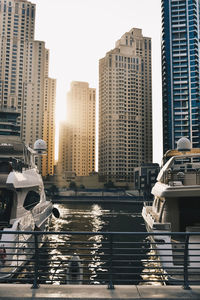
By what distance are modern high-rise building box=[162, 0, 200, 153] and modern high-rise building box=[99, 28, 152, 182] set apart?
43.6 m

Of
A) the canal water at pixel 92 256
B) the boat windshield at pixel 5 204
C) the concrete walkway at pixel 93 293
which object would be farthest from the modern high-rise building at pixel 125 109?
the concrete walkway at pixel 93 293

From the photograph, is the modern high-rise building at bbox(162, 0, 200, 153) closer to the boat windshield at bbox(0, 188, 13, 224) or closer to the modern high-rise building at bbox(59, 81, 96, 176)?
the modern high-rise building at bbox(59, 81, 96, 176)

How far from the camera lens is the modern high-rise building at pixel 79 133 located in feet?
582

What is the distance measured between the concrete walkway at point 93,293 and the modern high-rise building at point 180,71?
103319 mm

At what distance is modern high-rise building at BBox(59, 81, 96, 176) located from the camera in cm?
17750

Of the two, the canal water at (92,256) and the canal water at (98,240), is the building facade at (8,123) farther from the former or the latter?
the canal water at (92,256)

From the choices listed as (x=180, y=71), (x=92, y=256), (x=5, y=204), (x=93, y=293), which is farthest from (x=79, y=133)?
(x=93, y=293)

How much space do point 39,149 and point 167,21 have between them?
111 m

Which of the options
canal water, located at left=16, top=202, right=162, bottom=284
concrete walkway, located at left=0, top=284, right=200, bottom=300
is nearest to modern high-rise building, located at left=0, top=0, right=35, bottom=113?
canal water, located at left=16, top=202, right=162, bottom=284

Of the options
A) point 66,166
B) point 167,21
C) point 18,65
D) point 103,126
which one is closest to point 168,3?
point 167,21

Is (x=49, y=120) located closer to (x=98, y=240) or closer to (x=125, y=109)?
(x=125, y=109)

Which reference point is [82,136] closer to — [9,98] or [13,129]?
[9,98]

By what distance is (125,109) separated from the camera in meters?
158

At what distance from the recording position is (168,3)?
373 ft
